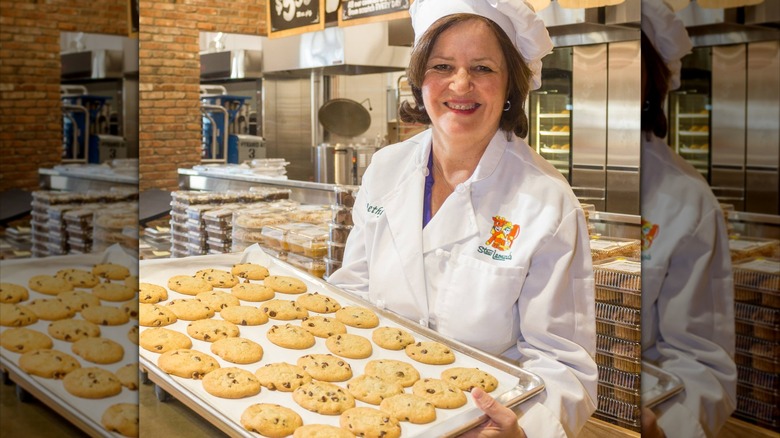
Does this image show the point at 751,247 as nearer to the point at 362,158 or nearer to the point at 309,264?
the point at 362,158

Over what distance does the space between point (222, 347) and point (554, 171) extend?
829 millimetres

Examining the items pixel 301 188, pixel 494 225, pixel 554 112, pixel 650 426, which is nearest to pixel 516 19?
pixel 554 112

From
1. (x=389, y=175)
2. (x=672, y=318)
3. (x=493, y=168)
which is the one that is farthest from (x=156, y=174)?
(x=672, y=318)

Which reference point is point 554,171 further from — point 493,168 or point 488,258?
point 488,258

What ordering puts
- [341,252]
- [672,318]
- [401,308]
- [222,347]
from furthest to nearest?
[341,252]
[401,308]
[222,347]
[672,318]

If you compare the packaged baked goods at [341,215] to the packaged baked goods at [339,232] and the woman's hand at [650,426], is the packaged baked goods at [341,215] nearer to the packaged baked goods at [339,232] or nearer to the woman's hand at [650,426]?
the packaged baked goods at [339,232]

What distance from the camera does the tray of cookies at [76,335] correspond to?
1.00m

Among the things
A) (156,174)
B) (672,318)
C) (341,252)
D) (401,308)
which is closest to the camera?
(672,318)

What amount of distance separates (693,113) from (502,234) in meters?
0.73

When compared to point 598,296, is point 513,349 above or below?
below

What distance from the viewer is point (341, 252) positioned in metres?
2.11

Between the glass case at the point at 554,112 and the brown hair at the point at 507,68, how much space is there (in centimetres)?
5

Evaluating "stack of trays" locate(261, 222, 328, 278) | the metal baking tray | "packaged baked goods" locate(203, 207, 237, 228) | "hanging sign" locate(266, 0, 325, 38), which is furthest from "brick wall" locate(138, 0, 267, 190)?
the metal baking tray

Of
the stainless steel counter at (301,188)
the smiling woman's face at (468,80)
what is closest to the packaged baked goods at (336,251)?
the stainless steel counter at (301,188)
